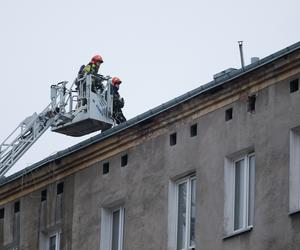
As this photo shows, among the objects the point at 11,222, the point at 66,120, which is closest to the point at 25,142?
the point at 66,120

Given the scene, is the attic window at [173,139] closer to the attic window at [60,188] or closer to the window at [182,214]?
the window at [182,214]

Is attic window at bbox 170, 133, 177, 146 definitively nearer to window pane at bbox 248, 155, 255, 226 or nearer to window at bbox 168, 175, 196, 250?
window at bbox 168, 175, 196, 250

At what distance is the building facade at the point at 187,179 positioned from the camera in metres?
29.8

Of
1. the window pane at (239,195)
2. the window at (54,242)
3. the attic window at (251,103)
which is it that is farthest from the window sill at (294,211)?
the window at (54,242)

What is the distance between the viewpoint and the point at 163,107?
32875 mm

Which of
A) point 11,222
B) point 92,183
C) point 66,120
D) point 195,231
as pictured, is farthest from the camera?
point 66,120

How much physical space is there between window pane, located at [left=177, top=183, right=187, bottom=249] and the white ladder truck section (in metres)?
9.04

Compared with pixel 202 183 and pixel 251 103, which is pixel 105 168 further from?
pixel 251 103

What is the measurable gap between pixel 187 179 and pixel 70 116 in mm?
9721

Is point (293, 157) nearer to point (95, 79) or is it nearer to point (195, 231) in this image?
point (195, 231)

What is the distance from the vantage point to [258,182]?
1185 inches

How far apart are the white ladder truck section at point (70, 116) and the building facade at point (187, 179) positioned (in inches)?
168

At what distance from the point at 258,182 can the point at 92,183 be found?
6.18 metres

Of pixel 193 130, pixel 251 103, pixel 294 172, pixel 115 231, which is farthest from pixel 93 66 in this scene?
pixel 294 172
